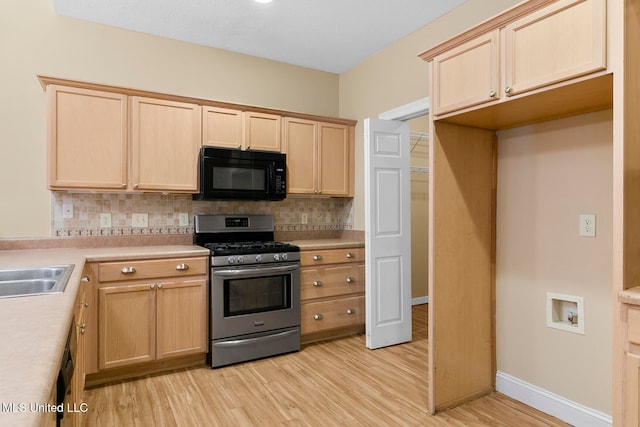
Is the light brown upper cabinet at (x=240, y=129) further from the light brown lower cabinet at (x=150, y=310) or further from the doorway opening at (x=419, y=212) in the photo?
the doorway opening at (x=419, y=212)

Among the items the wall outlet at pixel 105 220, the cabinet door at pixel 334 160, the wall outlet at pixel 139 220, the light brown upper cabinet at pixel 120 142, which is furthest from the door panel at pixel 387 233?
the wall outlet at pixel 105 220

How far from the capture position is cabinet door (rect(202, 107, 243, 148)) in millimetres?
3248

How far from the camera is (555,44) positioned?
1697 millimetres

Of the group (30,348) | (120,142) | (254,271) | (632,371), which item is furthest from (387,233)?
(30,348)

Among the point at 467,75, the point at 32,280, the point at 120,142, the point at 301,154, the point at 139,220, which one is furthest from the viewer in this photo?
the point at 301,154

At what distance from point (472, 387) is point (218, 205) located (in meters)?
2.52

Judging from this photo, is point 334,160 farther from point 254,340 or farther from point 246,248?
point 254,340

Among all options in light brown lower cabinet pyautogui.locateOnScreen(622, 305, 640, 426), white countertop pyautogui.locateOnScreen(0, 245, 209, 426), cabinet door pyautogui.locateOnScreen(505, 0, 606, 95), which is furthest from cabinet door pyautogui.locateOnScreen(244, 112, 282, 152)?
light brown lower cabinet pyautogui.locateOnScreen(622, 305, 640, 426)

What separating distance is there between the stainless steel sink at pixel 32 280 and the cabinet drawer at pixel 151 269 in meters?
0.58

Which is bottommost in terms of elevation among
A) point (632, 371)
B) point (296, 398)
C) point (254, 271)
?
point (296, 398)

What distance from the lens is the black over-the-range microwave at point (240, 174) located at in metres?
3.17

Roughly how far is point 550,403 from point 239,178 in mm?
2703

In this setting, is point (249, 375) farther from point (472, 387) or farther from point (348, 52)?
point (348, 52)

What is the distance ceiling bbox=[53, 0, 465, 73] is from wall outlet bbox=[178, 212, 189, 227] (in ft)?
5.12
